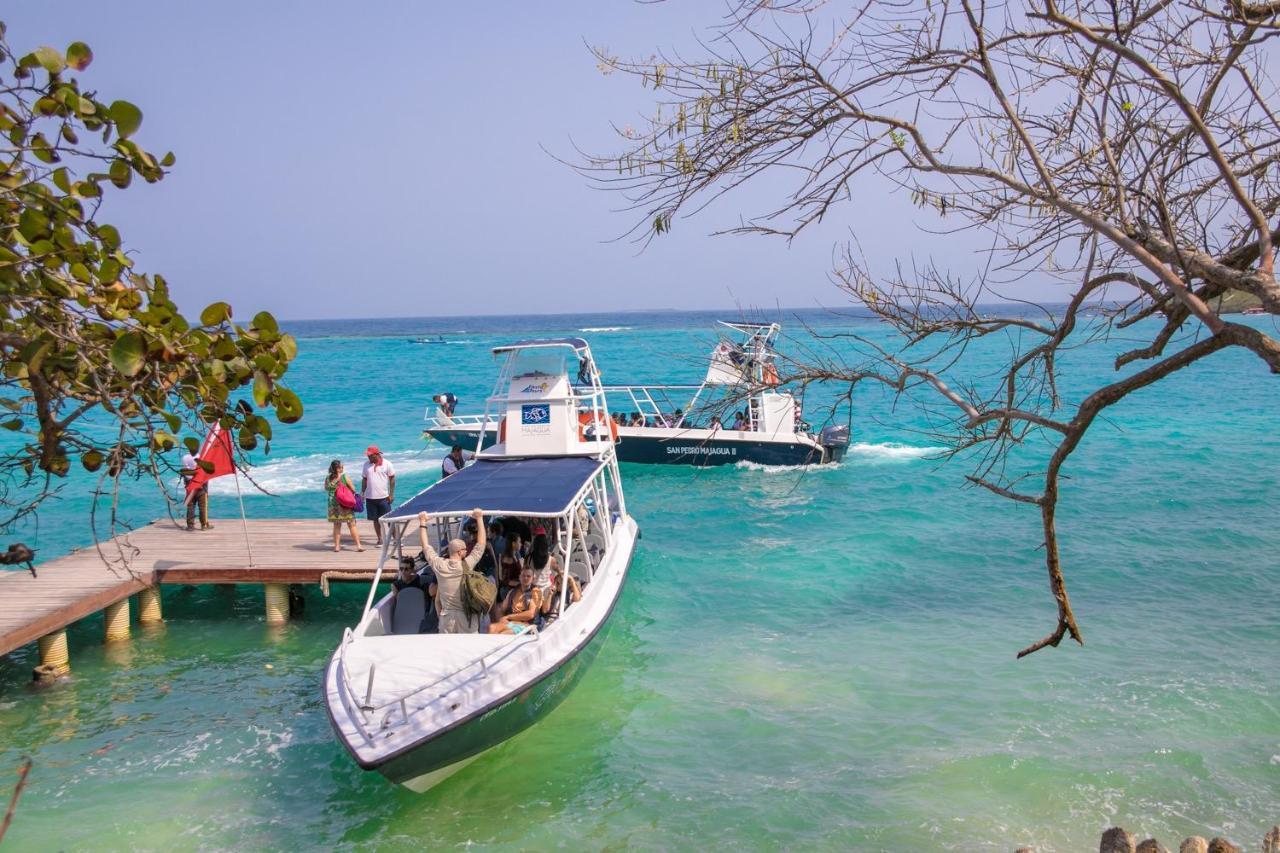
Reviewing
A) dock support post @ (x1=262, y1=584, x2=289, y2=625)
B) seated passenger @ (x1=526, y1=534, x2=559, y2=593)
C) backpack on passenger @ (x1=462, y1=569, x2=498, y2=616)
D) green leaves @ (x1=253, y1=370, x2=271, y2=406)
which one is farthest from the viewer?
dock support post @ (x1=262, y1=584, x2=289, y2=625)

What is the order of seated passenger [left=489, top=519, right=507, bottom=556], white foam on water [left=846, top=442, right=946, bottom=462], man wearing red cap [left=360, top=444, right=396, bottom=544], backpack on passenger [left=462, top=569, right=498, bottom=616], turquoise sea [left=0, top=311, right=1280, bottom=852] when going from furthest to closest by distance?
white foam on water [left=846, top=442, right=946, bottom=462], man wearing red cap [left=360, top=444, right=396, bottom=544], seated passenger [left=489, top=519, right=507, bottom=556], backpack on passenger [left=462, top=569, right=498, bottom=616], turquoise sea [left=0, top=311, right=1280, bottom=852]

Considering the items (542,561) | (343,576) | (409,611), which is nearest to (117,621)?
(343,576)

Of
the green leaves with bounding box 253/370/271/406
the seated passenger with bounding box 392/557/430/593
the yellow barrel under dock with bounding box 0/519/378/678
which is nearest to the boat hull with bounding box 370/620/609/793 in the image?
the seated passenger with bounding box 392/557/430/593

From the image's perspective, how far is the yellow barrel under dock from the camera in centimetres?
1182

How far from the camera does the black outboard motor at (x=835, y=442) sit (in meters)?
26.3

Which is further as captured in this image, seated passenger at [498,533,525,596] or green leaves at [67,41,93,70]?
seated passenger at [498,533,525,596]

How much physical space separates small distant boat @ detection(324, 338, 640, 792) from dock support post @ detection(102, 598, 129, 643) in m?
3.57

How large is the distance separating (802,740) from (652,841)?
2325 mm

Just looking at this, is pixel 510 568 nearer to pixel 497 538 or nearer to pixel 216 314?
pixel 497 538

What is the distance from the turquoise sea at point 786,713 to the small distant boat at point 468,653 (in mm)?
712

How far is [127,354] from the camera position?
3.08 m

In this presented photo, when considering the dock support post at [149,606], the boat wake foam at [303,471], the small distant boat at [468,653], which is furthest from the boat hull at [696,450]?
the dock support post at [149,606]

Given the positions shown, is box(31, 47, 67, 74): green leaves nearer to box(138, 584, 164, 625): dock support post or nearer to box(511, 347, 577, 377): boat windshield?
Result: box(138, 584, 164, 625): dock support post

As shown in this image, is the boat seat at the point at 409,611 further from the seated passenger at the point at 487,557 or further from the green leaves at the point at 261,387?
the green leaves at the point at 261,387
